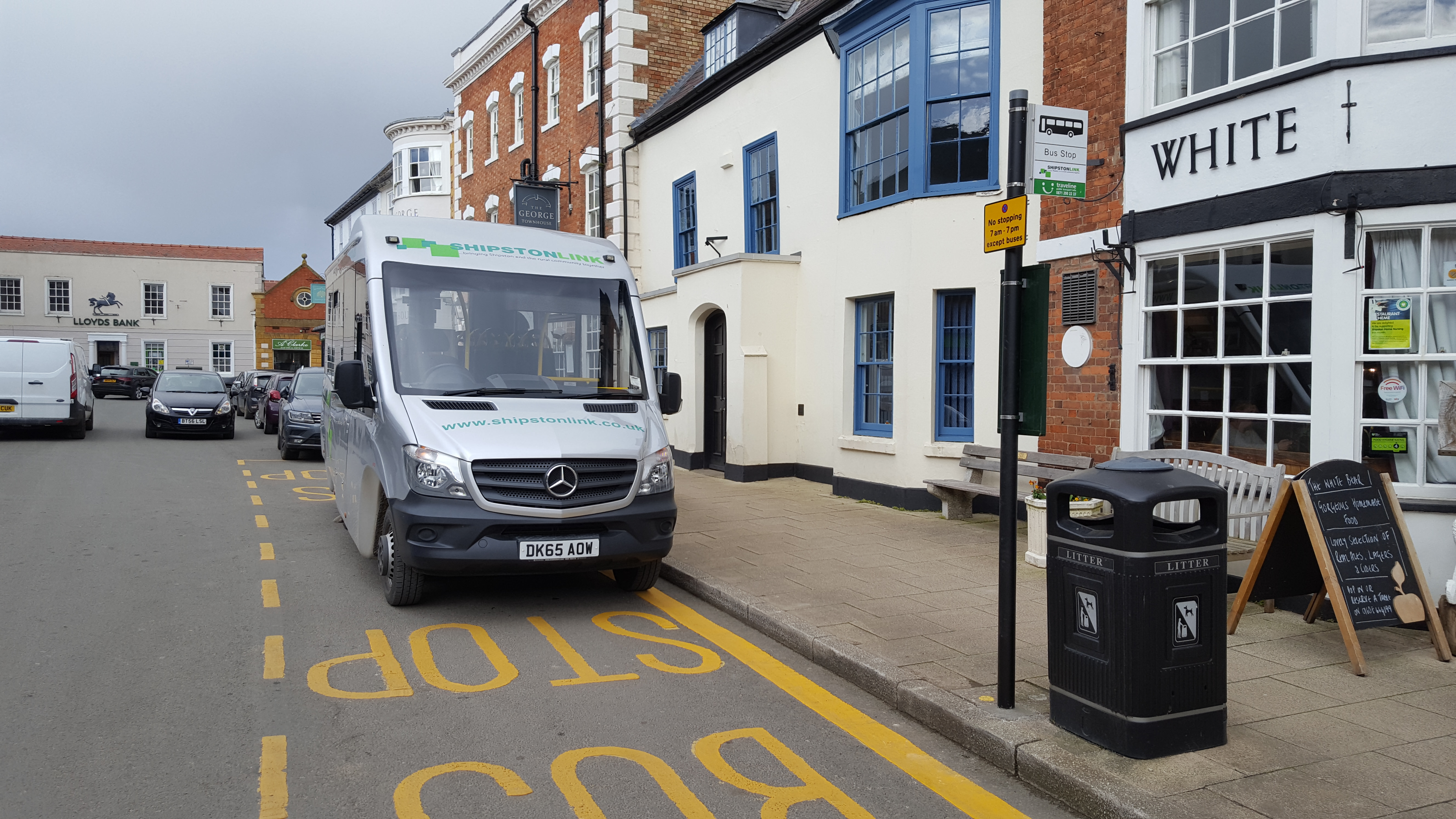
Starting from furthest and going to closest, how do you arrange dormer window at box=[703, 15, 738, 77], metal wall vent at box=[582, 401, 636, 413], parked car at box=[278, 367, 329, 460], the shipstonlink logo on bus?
1. parked car at box=[278, 367, 329, 460]
2. dormer window at box=[703, 15, 738, 77]
3. the shipstonlink logo on bus
4. metal wall vent at box=[582, 401, 636, 413]

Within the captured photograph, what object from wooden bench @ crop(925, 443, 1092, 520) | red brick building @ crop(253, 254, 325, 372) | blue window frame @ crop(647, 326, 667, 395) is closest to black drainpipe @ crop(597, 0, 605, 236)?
blue window frame @ crop(647, 326, 667, 395)

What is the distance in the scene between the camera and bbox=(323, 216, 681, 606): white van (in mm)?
6191

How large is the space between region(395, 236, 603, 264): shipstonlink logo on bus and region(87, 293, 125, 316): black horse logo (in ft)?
189

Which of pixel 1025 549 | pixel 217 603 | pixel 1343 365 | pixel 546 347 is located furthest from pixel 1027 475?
pixel 217 603

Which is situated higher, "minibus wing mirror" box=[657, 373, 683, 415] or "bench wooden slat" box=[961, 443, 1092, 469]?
"minibus wing mirror" box=[657, 373, 683, 415]

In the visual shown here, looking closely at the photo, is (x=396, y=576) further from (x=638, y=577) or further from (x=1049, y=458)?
(x=1049, y=458)

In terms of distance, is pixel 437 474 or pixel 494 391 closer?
pixel 437 474

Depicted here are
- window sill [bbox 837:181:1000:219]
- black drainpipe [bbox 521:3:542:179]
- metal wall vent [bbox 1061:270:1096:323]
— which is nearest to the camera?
metal wall vent [bbox 1061:270:1096:323]

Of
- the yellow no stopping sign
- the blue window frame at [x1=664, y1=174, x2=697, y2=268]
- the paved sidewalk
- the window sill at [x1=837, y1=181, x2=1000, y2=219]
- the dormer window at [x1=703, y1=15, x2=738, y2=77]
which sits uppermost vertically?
the dormer window at [x1=703, y1=15, x2=738, y2=77]

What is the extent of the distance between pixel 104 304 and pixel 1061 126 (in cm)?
6230

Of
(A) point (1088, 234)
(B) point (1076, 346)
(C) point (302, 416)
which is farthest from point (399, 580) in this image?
(C) point (302, 416)

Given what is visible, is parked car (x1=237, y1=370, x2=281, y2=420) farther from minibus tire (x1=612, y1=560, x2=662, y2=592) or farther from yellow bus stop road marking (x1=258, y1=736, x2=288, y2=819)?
yellow bus stop road marking (x1=258, y1=736, x2=288, y2=819)

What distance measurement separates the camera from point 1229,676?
202 inches

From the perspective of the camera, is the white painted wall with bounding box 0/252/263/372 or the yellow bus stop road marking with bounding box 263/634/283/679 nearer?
the yellow bus stop road marking with bounding box 263/634/283/679
